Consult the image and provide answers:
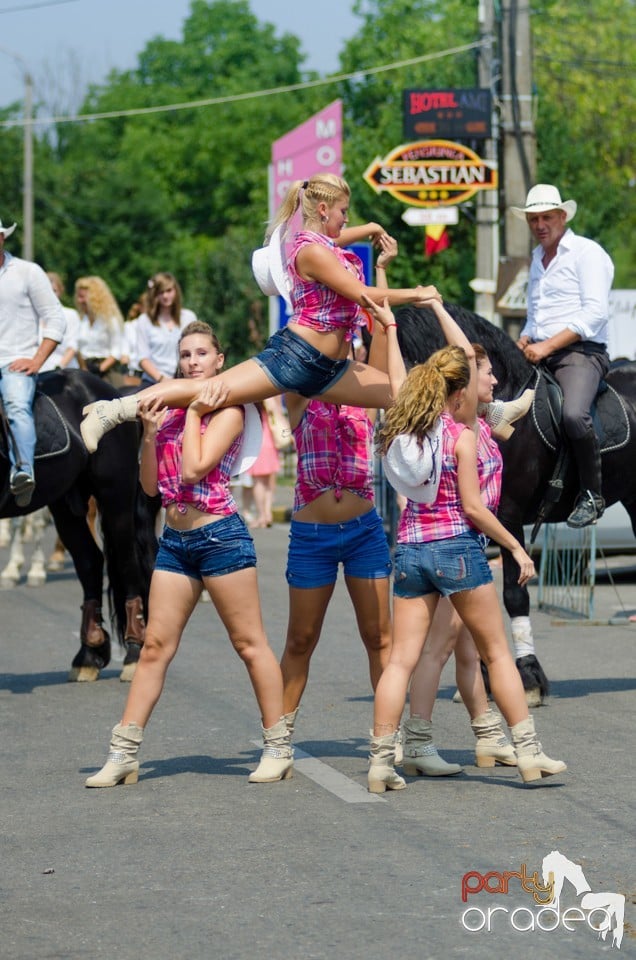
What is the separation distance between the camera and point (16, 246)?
65.8m

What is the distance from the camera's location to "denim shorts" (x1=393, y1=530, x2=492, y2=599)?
6879 mm

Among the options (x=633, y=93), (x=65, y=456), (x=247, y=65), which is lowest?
(x=65, y=456)

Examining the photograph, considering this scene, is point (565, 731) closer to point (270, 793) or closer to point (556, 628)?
point (270, 793)

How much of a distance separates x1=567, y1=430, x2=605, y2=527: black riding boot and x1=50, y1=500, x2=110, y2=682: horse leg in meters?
2.86

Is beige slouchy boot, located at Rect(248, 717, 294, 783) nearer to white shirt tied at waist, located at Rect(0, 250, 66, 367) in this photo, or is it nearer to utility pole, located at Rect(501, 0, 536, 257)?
white shirt tied at waist, located at Rect(0, 250, 66, 367)

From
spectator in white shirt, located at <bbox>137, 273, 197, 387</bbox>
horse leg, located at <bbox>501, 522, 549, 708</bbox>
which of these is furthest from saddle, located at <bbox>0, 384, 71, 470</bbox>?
spectator in white shirt, located at <bbox>137, 273, 197, 387</bbox>

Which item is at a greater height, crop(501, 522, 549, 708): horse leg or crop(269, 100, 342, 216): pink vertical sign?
crop(269, 100, 342, 216): pink vertical sign

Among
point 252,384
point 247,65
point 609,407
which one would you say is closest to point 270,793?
point 252,384

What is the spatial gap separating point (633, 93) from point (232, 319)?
713 inches

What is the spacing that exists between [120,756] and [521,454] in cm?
336

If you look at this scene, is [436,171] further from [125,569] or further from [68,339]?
[125,569]

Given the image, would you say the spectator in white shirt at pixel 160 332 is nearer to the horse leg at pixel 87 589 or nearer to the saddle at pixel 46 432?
the horse leg at pixel 87 589

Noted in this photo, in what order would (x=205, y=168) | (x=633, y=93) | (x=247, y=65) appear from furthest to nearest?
(x=247, y=65) < (x=205, y=168) < (x=633, y=93)

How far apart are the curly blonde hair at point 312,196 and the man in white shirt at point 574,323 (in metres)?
2.77
